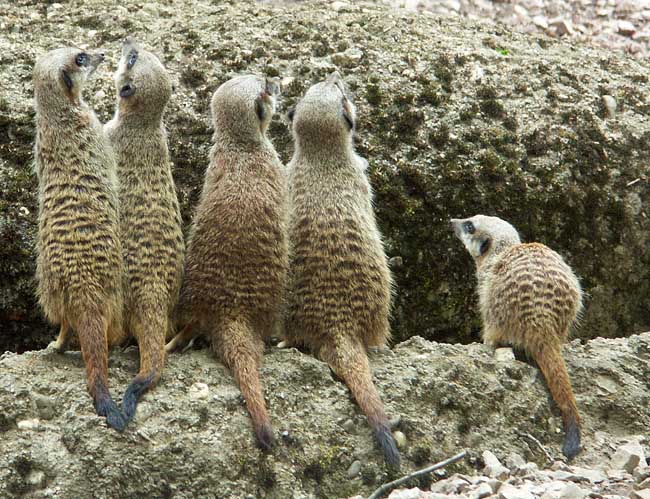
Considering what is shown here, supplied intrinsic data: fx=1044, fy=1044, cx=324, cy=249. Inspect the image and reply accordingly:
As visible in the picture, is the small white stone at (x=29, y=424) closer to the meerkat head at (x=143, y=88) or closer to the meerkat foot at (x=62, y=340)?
the meerkat foot at (x=62, y=340)

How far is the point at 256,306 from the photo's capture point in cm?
442

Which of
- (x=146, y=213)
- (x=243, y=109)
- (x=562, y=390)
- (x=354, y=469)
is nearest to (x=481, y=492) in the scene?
(x=354, y=469)

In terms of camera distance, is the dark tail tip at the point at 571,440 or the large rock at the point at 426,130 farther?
the large rock at the point at 426,130

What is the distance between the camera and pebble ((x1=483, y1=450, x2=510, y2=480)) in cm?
402

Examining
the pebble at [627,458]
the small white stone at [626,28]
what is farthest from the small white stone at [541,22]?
the pebble at [627,458]

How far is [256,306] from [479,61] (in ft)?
7.94

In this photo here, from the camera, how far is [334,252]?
15.3 feet

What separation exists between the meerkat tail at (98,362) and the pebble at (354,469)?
87cm

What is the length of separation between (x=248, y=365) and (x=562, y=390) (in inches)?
54.2

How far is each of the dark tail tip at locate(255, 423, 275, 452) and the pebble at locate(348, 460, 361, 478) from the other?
0.32 m

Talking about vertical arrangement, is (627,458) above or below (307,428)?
below

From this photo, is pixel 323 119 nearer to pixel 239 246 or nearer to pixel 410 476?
pixel 239 246

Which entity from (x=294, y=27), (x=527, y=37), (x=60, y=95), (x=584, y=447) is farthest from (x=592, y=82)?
(x=60, y=95)

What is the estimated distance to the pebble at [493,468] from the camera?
4022 millimetres
